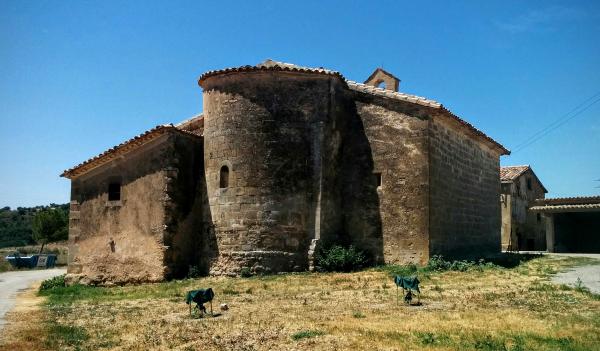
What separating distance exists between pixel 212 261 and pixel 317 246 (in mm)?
3287

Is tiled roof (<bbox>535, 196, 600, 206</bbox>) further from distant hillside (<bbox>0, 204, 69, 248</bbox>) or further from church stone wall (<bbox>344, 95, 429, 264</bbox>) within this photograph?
distant hillside (<bbox>0, 204, 69, 248</bbox>)

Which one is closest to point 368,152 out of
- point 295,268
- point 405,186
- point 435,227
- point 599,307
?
point 405,186

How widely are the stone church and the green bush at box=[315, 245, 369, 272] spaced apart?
1.14 ft

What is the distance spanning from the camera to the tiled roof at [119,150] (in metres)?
16.8

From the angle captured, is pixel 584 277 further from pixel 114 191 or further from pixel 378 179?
pixel 114 191

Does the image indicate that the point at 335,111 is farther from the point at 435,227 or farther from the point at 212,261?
the point at 212,261

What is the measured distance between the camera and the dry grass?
24.2 feet

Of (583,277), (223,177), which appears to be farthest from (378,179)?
(583,277)

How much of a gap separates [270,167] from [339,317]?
7.70m

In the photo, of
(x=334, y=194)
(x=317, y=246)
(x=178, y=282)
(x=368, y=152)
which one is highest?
(x=368, y=152)

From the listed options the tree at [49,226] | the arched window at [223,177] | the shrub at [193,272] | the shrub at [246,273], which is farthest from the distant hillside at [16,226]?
the shrub at [246,273]

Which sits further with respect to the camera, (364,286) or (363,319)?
(364,286)

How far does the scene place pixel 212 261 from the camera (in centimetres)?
1669

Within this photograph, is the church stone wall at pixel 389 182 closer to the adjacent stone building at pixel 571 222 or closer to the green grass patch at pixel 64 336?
the green grass patch at pixel 64 336
